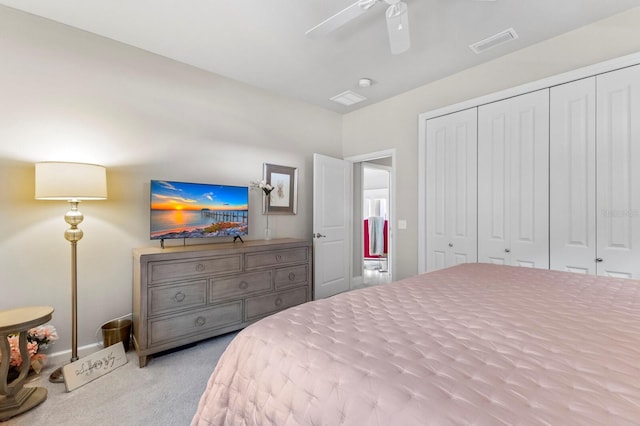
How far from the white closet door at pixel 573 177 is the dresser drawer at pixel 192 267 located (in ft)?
9.38

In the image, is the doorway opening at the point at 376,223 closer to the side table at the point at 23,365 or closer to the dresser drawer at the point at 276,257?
the dresser drawer at the point at 276,257

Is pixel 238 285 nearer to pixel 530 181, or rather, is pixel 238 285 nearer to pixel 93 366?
pixel 93 366

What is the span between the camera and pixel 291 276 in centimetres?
319

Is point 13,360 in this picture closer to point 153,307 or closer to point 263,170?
point 153,307

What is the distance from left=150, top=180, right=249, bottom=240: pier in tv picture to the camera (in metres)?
2.63

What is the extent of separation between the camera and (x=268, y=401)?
0.85 m

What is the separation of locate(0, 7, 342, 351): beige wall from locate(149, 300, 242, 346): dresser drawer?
596mm

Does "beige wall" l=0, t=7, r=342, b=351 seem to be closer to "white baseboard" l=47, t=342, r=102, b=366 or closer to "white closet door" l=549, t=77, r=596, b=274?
"white baseboard" l=47, t=342, r=102, b=366

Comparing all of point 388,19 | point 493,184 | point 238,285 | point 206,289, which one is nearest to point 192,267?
point 206,289

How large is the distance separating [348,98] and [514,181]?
2210 millimetres

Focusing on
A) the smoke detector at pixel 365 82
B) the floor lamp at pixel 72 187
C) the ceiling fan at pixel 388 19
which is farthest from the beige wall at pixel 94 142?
the ceiling fan at pixel 388 19

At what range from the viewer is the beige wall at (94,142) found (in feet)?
7.15

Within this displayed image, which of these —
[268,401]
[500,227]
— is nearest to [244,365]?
[268,401]

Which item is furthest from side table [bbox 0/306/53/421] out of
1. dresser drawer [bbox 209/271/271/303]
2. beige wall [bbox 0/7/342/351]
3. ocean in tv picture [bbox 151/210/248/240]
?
dresser drawer [bbox 209/271/271/303]
